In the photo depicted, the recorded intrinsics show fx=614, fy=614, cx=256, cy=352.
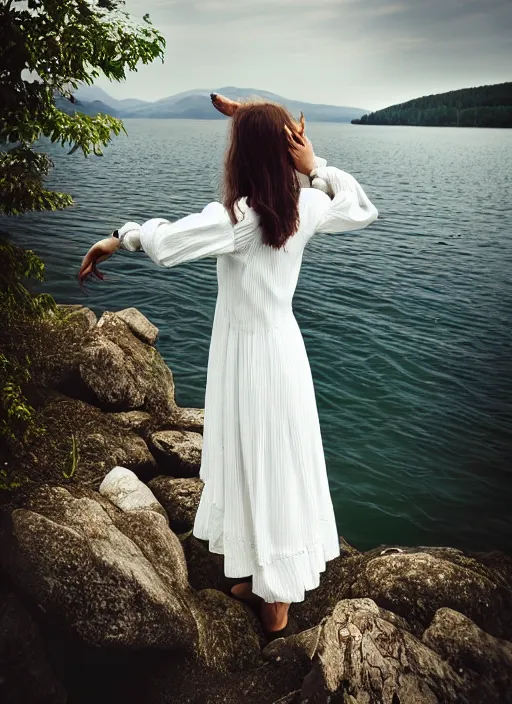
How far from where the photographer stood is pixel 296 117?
8.93 ft

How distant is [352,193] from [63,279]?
34.4ft

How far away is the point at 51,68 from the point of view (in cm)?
395

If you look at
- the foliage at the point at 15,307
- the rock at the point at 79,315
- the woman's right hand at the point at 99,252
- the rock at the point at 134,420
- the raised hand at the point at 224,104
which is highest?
the raised hand at the point at 224,104

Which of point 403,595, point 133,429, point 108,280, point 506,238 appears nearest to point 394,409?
point 133,429

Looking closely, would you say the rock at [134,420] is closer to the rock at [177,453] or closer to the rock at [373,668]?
the rock at [177,453]

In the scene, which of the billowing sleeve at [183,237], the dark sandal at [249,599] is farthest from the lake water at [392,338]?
the dark sandal at [249,599]

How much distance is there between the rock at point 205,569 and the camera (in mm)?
3844

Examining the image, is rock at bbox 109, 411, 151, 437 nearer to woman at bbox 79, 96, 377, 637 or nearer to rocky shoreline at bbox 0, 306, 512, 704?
rocky shoreline at bbox 0, 306, 512, 704

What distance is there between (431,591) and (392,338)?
270 inches

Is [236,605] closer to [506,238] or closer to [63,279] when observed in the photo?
[63,279]

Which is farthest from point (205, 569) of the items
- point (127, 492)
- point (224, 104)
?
point (224, 104)

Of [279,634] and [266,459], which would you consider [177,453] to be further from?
[266,459]

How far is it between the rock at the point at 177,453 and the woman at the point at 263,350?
1.91 metres

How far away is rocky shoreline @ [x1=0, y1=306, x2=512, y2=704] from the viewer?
113 inches
